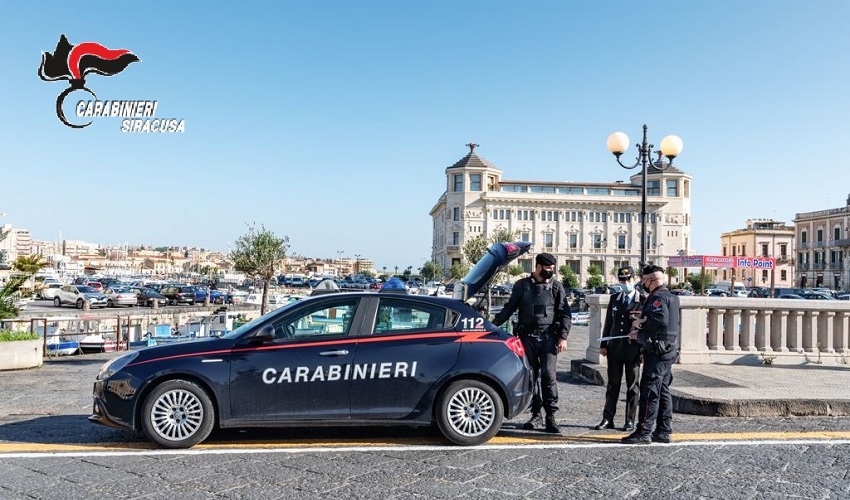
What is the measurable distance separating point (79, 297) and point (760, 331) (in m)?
43.0

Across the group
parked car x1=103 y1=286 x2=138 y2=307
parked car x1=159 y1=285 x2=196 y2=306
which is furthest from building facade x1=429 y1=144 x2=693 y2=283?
parked car x1=103 y1=286 x2=138 y2=307

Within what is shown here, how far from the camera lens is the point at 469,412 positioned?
6133mm

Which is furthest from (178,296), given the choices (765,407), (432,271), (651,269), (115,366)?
(432,271)

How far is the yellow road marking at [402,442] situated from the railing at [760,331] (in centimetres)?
380

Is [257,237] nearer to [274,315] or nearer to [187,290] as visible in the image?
[187,290]

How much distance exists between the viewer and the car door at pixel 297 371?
19.5 feet

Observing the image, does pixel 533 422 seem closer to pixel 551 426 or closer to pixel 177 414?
pixel 551 426

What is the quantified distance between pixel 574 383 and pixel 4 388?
26.2 ft

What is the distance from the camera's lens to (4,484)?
4840 mm

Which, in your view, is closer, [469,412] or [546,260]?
[469,412]

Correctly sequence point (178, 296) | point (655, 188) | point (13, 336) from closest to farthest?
point (13, 336), point (178, 296), point (655, 188)

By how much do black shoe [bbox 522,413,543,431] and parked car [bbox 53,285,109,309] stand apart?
136 ft

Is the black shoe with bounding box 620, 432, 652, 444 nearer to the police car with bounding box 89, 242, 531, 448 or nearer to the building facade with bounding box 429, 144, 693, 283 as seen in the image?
the police car with bounding box 89, 242, 531, 448

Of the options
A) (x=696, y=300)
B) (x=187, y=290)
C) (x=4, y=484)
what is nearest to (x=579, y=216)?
(x=187, y=290)
